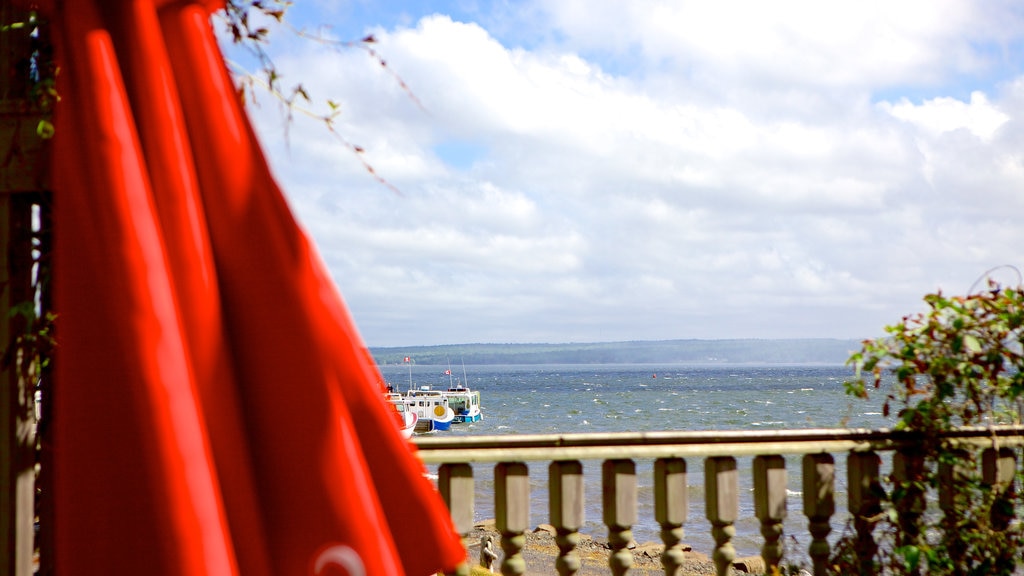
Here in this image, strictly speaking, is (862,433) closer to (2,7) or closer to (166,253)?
(166,253)

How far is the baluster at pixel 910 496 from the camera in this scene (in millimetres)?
3225

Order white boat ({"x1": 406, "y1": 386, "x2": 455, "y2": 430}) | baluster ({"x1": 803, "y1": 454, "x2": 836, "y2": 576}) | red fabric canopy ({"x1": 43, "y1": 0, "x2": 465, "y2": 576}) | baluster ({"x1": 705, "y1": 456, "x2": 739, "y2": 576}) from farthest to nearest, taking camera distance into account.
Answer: white boat ({"x1": 406, "y1": 386, "x2": 455, "y2": 430}) < baluster ({"x1": 803, "y1": 454, "x2": 836, "y2": 576}) < baluster ({"x1": 705, "y1": 456, "x2": 739, "y2": 576}) < red fabric canopy ({"x1": 43, "y1": 0, "x2": 465, "y2": 576})

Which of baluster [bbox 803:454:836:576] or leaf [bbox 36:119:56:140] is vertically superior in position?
leaf [bbox 36:119:56:140]

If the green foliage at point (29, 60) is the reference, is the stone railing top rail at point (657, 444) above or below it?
below

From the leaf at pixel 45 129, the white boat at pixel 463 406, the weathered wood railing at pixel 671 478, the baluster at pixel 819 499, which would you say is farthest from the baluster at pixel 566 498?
the white boat at pixel 463 406

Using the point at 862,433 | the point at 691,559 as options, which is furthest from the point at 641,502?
the point at 862,433

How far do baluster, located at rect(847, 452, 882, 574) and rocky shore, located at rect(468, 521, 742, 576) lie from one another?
44.5ft

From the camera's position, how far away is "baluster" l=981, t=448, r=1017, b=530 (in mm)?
3344

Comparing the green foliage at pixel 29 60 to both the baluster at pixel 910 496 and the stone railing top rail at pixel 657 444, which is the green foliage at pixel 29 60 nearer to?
the stone railing top rail at pixel 657 444

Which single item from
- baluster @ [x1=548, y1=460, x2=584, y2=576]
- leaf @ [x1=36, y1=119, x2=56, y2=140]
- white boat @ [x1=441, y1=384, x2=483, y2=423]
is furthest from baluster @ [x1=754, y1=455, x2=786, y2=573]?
white boat @ [x1=441, y1=384, x2=483, y2=423]

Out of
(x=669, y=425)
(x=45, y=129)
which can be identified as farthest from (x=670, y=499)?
(x=669, y=425)

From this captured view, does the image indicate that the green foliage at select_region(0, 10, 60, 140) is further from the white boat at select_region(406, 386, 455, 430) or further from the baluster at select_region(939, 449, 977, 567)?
the white boat at select_region(406, 386, 455, 430)

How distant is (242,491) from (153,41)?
966 millimetres

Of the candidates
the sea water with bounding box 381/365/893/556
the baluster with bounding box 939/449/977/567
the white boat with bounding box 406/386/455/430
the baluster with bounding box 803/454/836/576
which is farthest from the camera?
the white boat with bounding box 406/386/455/430
